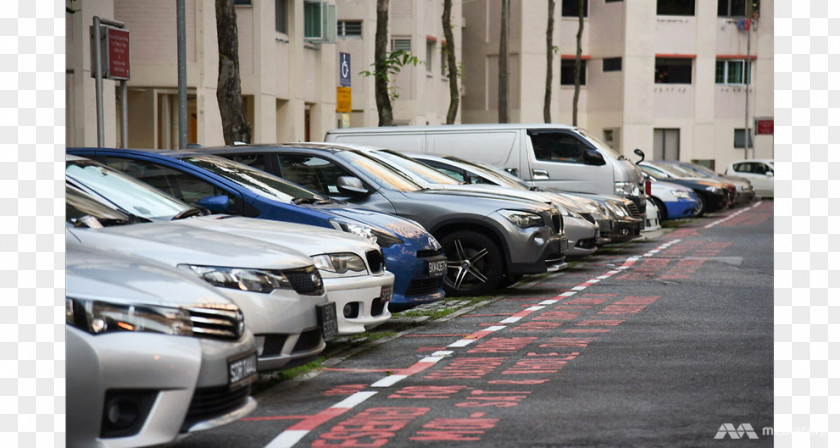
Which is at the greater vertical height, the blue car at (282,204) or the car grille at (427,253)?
the blue car at (282,204)

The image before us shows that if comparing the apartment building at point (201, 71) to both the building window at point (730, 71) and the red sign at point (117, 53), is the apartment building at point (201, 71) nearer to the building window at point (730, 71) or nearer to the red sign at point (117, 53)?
the red sign at point (117, 53)

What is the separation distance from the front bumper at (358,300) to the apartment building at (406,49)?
31107 millimetres

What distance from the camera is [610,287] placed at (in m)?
15.7

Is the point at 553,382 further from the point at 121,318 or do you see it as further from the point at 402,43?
the point at 402,43

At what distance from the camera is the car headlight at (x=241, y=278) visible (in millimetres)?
7949

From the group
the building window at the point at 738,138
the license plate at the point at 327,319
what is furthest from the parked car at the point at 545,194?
the building window at the point at 738,138

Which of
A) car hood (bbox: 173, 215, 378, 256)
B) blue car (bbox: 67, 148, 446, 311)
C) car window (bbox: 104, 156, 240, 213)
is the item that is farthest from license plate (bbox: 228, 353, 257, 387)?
car window (bbox: 104, 156, 240, 213)

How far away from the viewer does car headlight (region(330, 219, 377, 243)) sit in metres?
11.2

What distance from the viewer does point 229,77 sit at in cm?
2034

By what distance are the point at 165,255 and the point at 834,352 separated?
12.6ft

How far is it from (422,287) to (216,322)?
539 centimetres

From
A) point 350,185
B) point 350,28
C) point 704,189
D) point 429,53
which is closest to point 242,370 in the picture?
point 350,185

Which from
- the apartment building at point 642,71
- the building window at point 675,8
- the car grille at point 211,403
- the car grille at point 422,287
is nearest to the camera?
the car grille at point 211,403

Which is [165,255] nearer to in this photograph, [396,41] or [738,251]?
[738,251]
